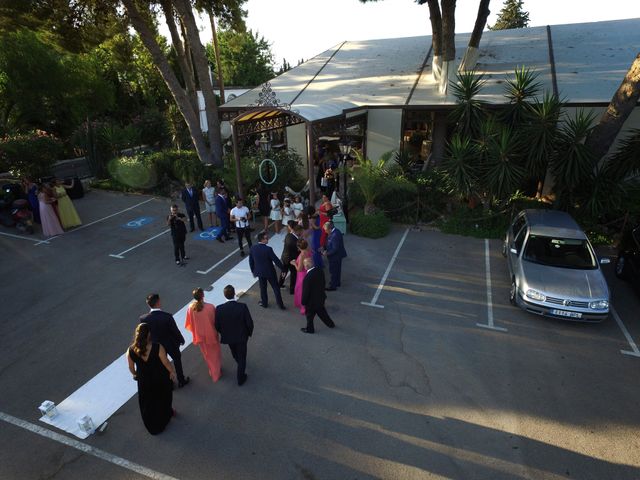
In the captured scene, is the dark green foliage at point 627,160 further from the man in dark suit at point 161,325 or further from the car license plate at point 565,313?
the man in dark suit at point 161,325

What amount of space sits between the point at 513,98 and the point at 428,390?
10125 millimetres

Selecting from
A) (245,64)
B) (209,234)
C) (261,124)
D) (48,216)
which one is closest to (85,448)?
(209,234)

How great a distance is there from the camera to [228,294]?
17.6ft

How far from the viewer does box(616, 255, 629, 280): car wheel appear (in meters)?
8.38

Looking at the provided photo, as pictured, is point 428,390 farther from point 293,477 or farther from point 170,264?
point 170,264

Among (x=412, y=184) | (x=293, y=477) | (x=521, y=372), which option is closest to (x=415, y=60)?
(x=412, y=184)

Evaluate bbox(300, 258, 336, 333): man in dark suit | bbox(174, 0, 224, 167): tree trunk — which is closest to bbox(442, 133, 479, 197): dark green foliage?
bbox(300, 258, 336, 333): man in dark suit

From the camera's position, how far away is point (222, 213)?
426 inches

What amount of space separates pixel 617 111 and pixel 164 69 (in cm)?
1489

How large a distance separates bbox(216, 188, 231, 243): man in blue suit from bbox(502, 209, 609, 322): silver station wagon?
291 inches

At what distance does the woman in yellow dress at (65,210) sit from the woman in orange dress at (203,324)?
945 cm

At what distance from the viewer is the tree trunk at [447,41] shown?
43.1 feet

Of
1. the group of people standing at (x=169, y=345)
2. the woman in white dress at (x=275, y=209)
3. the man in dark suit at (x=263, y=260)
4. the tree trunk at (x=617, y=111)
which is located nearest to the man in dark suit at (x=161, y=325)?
the group of people standing at (x=169, y=345)

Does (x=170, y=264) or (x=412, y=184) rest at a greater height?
(x=412, y=184)
